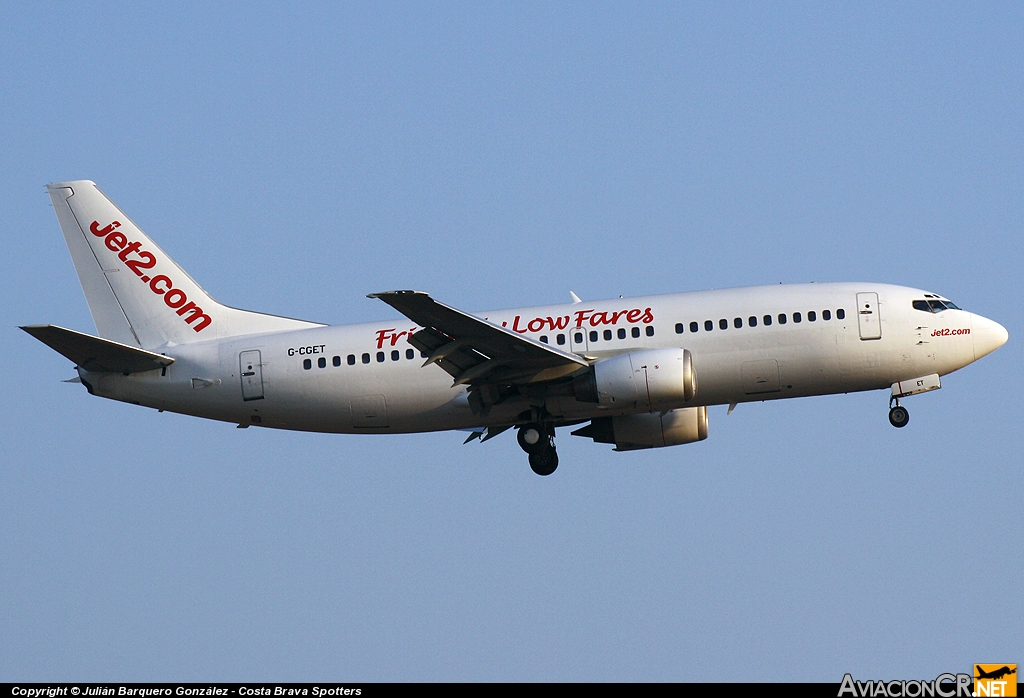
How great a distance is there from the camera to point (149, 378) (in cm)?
4222

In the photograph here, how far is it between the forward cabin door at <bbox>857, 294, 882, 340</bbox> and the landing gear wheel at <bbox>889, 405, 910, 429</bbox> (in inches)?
92.9

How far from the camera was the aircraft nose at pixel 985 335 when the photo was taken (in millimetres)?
40875

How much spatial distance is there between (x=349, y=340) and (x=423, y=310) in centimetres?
544

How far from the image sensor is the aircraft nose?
4088 centimetres

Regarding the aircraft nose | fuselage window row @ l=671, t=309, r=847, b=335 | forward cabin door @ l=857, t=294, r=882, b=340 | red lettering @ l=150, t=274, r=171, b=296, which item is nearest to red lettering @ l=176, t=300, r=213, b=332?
red lettering @ l=150, t=274, r=171, b=296

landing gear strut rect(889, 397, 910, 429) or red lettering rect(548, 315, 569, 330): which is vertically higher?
red lettering rect(548, 315, 569, 330)

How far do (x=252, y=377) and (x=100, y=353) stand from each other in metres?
4.41

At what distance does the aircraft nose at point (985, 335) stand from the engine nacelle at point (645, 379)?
8.47 metres

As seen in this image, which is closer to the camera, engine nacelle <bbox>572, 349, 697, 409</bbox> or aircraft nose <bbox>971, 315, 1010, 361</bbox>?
engine nacelle <bbox>572, 349, 697, 409</bbox>

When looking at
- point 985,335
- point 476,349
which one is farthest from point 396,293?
point 985,335

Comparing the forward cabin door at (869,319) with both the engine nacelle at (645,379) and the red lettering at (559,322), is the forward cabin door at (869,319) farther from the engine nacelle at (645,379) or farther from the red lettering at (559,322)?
the red lettering at (559,322)

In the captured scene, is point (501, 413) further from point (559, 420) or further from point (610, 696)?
point (610, 696)

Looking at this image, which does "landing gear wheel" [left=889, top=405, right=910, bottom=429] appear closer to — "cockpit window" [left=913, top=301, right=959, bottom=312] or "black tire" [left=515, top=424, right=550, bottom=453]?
"cockpit window" [left=913, top=301, right=959, bottom=312]

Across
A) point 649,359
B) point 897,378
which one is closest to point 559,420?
point 649,359
